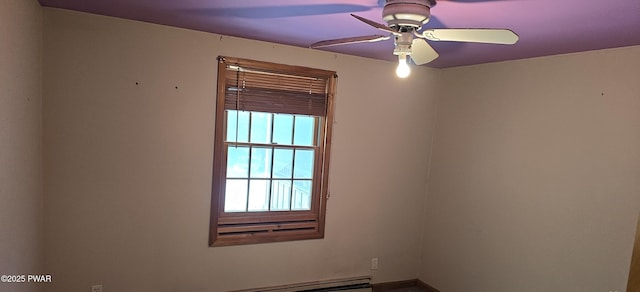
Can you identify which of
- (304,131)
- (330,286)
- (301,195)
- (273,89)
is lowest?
(330,286)

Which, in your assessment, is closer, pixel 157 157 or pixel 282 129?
pixel 157 157

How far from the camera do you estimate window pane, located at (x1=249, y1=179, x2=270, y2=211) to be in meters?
3.31

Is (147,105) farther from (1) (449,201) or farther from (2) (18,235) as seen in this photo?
(1) (449,201)

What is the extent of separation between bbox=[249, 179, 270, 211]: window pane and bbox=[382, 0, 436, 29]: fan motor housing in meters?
2.03

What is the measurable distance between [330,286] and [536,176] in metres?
2.02

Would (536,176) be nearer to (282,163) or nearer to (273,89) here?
(282,163)

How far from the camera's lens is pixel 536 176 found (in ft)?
9.80

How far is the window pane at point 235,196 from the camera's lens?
3.22 m

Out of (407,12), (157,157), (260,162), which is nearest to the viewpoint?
(407,12)

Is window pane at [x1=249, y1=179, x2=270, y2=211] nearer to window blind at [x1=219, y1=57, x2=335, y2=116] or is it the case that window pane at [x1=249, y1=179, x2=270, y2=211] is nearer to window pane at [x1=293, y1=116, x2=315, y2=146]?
window pane at [x1=293, y1=116, x2=315, y2=146]

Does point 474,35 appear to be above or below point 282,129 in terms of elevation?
above

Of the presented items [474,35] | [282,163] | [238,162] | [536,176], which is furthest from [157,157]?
[536,176]

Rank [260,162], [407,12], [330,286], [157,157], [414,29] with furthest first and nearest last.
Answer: [330,286] < [260,162] < [157,157] < [414,29] < [407,12]

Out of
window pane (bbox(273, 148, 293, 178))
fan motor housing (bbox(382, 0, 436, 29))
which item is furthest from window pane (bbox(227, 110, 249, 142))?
fan motor housing (bbox(382, 0, 436, 29))
